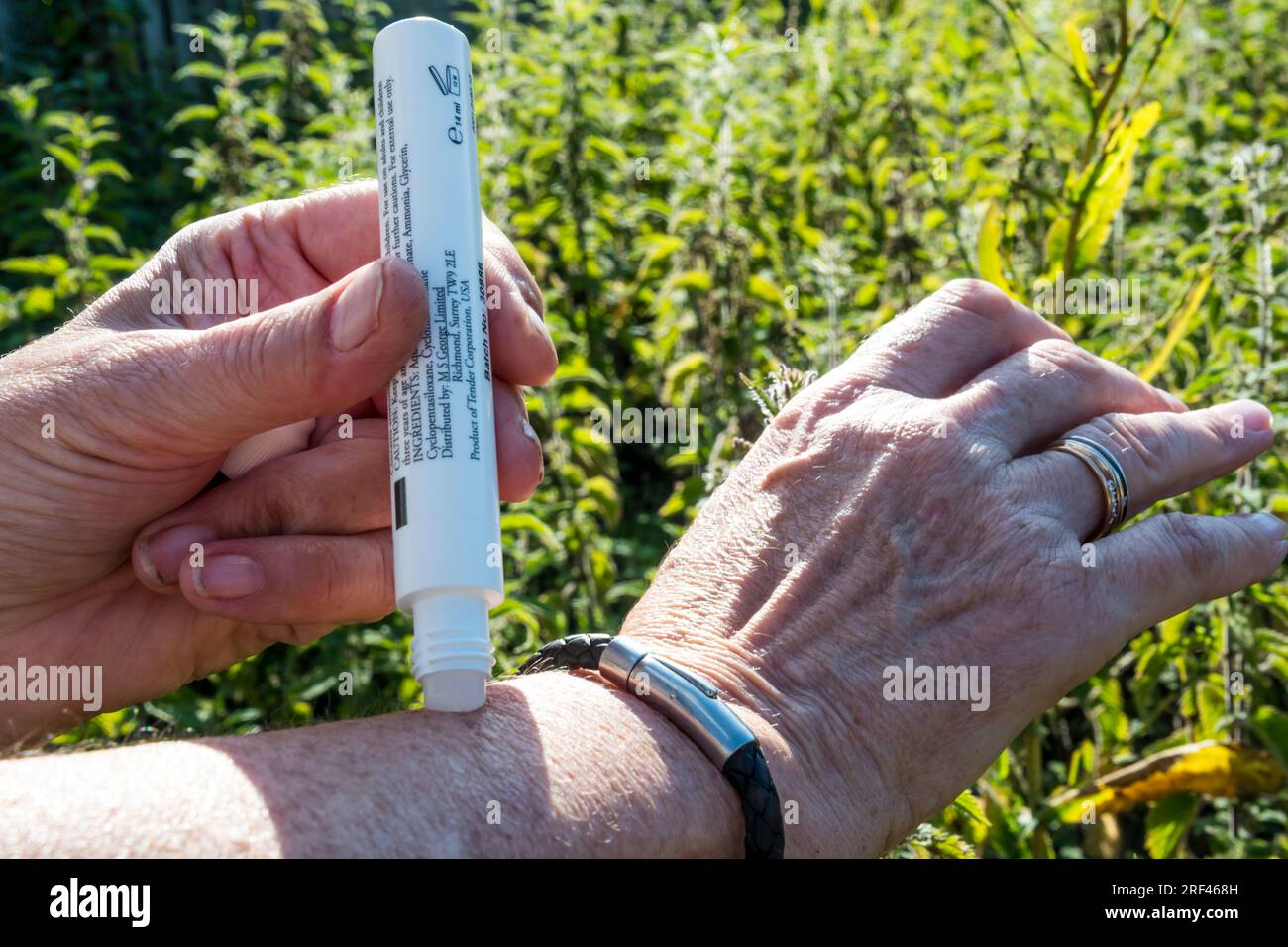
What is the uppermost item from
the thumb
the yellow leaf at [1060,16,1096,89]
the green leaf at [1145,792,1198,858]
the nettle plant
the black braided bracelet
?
the nettle plant

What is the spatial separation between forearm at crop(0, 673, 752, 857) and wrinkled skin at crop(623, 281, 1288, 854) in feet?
0.44

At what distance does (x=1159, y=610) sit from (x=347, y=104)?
119 inches

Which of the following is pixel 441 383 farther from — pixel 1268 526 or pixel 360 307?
pixel 1268 526

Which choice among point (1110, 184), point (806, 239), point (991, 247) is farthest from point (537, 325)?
point (806, 239)

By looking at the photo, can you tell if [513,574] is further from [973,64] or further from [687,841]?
[973,64]

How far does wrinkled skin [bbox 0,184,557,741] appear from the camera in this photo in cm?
140

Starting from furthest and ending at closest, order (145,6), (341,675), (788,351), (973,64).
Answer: (145,6), (973,64), (788,351), (341,675)

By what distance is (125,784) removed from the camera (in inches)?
41.4

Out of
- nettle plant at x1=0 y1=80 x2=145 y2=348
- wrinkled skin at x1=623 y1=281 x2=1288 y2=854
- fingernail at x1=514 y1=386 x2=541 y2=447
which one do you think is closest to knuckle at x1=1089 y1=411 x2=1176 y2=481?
wrinkled skin at x1=623 y1=281 x2=1288 y2=854

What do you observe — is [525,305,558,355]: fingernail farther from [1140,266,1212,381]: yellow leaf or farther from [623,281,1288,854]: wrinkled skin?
[1140,266,1212,381]: yellow leaf

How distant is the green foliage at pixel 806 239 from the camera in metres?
2.24

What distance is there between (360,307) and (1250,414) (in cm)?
118

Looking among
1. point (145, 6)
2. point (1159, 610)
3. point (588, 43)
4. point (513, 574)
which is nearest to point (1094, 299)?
point (1159, 610)

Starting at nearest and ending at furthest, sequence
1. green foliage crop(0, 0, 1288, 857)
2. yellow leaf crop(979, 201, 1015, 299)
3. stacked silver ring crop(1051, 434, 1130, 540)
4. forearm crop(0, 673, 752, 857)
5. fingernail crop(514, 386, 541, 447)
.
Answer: forearm crop(0, 673, 752, 857) → stacked silver ring crop(1051, 434, 1130, 540) → fingernail crop(514, 386, 541, 447) → yellow leaf crop(979, 201, 1015, 299) → green foliage crop(0, 0, 1288, 857)
